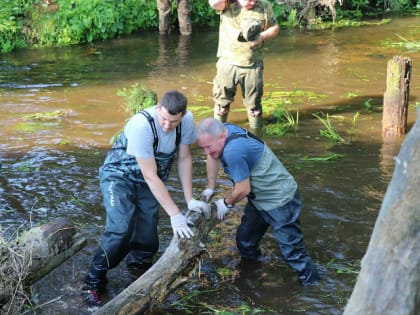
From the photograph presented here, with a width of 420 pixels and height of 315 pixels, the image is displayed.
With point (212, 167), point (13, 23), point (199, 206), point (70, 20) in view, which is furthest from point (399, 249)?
point (70, 20)

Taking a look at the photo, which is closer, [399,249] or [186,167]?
[399,249]

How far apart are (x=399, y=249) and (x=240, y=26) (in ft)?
18.9

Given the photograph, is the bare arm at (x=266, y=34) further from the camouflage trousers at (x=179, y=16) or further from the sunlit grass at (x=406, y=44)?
the camouflage trousers at (x=179, y=16)

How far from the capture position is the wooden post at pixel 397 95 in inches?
323

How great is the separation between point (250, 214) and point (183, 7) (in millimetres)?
11161

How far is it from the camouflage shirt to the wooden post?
1.79m

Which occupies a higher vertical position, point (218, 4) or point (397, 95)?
point (218, 4)

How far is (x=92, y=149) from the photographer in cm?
829

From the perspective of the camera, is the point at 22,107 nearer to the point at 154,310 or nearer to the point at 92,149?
the point at 92,149

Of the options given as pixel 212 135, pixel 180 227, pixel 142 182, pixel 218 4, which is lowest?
pixel 180 227

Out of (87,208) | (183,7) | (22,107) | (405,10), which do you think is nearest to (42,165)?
(87,208)

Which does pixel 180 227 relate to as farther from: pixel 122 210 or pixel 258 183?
pixel 258 183

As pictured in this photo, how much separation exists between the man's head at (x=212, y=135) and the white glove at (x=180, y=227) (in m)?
0.56

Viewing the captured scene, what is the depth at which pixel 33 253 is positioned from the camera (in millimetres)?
4316
